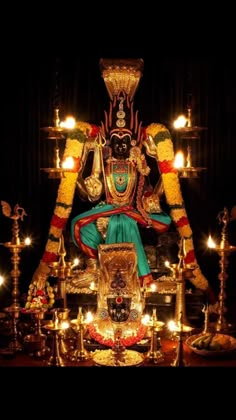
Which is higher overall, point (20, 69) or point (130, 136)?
point (20, 69)

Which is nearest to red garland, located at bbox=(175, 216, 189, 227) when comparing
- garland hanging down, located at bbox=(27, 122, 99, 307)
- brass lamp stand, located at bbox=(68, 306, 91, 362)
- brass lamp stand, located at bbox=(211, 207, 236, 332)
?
brass lamp stand, located at bbox=(211, 207, 236, 332)

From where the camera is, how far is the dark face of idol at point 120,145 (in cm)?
424

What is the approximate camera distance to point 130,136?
4.25 m

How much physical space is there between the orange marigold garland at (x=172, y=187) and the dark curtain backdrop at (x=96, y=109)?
64 cm

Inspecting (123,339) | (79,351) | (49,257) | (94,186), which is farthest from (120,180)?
(79,351)

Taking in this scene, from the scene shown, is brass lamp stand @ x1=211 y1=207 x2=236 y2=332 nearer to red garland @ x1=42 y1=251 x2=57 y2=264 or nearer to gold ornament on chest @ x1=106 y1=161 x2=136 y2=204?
gold ornament on chest @ x1=106 y1=161 x2=136 y2=204

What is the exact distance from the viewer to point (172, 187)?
13.9 ft

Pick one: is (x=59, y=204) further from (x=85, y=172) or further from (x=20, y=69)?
(x=20, y=69)

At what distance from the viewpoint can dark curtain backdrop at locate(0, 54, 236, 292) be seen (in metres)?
4.68

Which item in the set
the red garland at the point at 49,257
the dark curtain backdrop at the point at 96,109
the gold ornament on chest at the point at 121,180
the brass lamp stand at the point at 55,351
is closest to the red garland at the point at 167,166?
the gold ornament on chest at the point at 121,180

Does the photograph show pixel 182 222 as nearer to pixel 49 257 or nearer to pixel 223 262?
pixel 223 262
